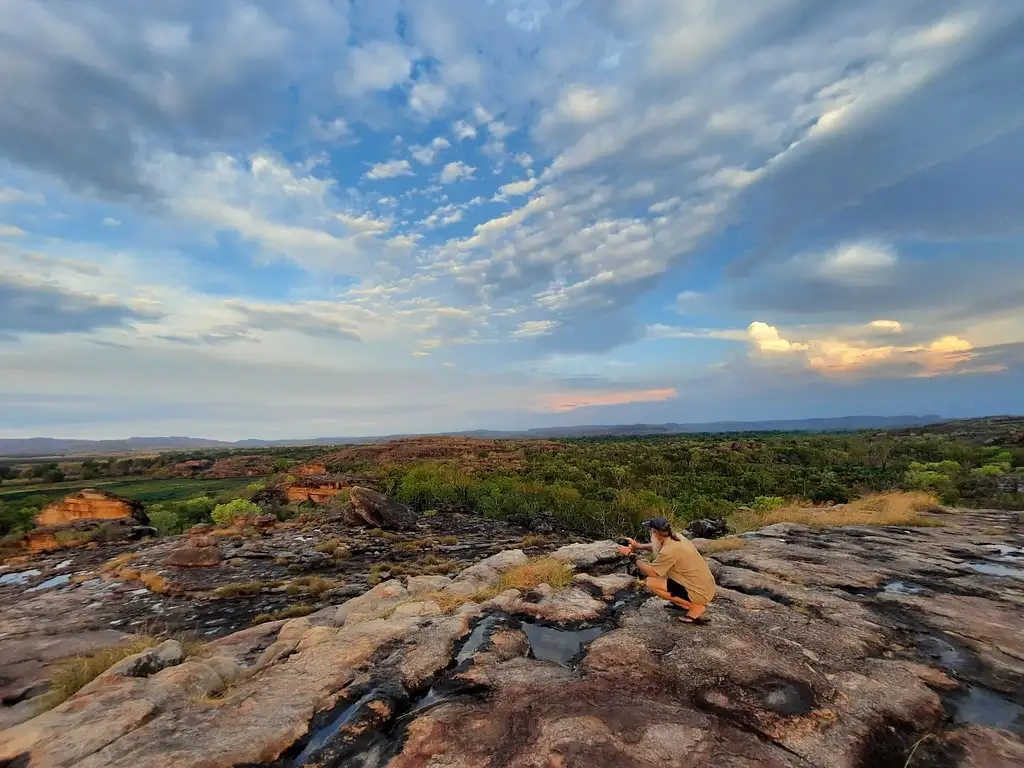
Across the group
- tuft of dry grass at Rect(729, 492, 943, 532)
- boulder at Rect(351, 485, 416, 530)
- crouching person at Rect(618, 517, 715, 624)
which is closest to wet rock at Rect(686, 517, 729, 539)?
tuft of dry grass at Rect(729, 492, 943, 532)

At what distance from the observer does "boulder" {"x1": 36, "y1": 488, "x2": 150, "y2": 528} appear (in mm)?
28906

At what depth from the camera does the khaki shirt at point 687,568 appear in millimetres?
8039

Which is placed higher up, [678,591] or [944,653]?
[678,591]

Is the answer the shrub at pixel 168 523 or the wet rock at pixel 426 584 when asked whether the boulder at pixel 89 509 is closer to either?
the shrub at pixel 168 523

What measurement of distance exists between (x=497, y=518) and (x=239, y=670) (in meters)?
21.6

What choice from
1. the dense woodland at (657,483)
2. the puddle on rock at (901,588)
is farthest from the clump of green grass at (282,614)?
the dense woodland at (657,483)

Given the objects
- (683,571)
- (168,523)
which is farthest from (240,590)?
(168,523)

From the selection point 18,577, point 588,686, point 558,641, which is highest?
point 588,686

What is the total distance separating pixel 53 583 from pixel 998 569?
1144 inches

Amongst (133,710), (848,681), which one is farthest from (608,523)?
(133,710)

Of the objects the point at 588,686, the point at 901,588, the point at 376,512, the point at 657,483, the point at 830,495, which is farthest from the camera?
the point at 657,483

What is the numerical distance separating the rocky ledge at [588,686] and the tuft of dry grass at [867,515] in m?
7.41

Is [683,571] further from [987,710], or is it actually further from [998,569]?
[998,569]

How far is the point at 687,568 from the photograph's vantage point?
320 inches
